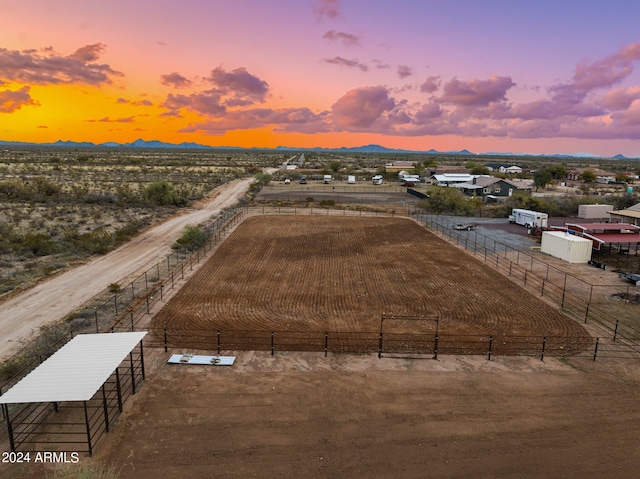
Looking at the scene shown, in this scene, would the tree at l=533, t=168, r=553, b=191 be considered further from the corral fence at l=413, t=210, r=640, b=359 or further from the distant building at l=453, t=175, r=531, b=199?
the corral fence at l=413, t=210, r=640, b=359

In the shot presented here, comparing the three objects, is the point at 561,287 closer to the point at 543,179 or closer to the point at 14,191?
the point at 14,191

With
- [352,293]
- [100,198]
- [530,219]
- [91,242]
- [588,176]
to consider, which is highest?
[588,176]

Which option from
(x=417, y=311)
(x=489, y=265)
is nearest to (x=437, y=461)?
(x=417, y=311)

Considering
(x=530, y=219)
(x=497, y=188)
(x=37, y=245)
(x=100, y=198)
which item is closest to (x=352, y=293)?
(x=37, y=245)

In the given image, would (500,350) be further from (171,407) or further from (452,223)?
(452,223)

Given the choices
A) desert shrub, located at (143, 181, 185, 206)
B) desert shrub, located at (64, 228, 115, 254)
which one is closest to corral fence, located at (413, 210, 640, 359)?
desert shrub, located at (64, 228, 115, 254)

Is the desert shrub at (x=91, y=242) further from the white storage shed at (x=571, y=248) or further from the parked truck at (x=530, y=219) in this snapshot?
the parked truck at (x=530, y=219)
